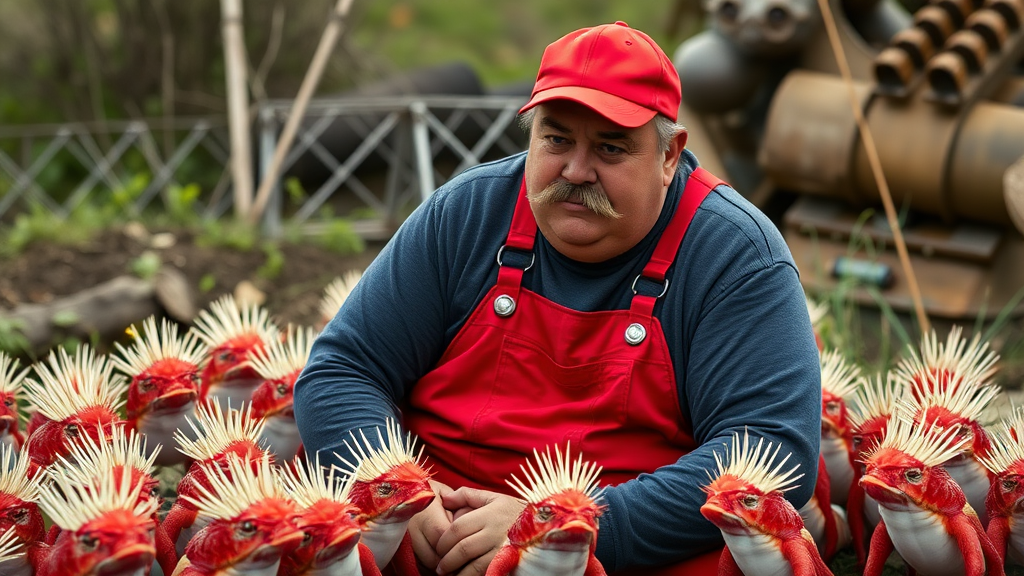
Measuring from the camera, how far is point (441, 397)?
2.59 metres

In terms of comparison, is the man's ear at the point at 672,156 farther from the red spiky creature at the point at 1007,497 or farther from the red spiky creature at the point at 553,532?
the red spiky creature at the point at 1007,497

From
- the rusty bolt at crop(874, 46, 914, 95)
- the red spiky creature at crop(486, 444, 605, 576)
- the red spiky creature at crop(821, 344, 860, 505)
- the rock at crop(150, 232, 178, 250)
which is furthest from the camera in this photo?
the rock at crop(150, 232, 178, 250)

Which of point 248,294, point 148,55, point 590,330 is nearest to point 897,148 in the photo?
point 590,330

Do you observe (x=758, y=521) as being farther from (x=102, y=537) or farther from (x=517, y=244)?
(x=102, y=537)

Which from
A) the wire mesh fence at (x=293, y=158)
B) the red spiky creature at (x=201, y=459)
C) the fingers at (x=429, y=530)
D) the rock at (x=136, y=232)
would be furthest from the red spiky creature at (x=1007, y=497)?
the rock at (x=136, y=232)

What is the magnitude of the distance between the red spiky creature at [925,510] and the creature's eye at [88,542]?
1394mm

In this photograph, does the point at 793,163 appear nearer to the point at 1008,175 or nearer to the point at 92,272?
the point at 1008,175

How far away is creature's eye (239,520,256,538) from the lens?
1953 mm

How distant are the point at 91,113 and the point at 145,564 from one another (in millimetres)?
6783

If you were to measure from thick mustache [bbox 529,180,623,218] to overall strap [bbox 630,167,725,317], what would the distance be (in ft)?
0.44

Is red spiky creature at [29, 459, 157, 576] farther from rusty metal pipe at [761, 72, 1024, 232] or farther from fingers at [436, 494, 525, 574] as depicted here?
rusty metal pipe at [761, 72, 1024, 232]

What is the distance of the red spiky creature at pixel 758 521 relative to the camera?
2053 mm

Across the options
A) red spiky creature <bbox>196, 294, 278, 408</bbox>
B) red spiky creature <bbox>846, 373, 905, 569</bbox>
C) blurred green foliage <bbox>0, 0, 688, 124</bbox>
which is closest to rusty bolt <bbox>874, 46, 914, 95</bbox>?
red spiky creature <bbox>846, 373, 905, 569</bbox>

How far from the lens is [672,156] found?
246 centimetres
